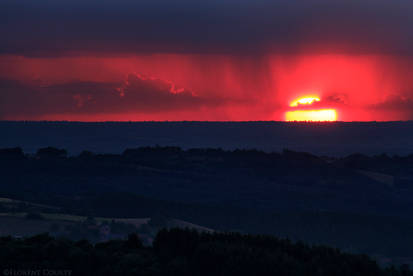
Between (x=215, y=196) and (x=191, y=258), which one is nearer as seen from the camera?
(x=191, y=258)

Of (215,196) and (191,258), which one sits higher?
(215,196)

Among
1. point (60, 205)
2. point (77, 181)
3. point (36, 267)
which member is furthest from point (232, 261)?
point (77, 181)

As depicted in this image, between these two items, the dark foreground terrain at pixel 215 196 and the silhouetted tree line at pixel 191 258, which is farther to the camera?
A: the dark foreground terrain at pixel 215 196

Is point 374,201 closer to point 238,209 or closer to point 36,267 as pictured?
point 238,209

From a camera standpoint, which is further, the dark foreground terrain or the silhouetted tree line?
the dark foreground terrain
